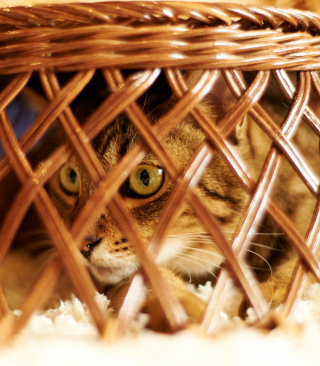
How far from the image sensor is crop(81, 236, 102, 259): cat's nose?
0.58 metres

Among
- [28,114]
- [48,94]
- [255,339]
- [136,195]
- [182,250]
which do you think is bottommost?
[255,339]

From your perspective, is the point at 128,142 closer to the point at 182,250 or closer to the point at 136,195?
the point at 136,195

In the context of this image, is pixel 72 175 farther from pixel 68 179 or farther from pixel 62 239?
pixel 62 239

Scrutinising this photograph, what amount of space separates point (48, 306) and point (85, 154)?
1.18ft

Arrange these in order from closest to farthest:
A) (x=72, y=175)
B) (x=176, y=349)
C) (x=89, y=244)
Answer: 1. (x=176, y=349)
2. (x=89, y=244)
3. (x=72, y=175)

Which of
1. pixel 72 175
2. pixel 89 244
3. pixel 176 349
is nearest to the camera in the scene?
pixel 176 349

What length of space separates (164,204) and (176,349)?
319 mm

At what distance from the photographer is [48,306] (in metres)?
0.59

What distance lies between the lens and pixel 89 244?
1.92 ft

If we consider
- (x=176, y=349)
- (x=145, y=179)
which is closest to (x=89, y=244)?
(x=145, y=179)

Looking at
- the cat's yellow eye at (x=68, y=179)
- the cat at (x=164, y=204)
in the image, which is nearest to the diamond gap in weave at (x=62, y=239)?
the cat at (x=164, y=204)

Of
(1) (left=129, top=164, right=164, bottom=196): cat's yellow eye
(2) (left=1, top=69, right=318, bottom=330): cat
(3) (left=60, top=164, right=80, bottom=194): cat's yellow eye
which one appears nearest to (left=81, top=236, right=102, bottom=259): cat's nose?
(2) (left=1, top=69, right=318, bottom=330): cat

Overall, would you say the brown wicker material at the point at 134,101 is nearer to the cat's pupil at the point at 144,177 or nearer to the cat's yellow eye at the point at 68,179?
the cat's pupil at the point at 144,177

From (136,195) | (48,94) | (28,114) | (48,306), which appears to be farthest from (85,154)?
(28,114)
